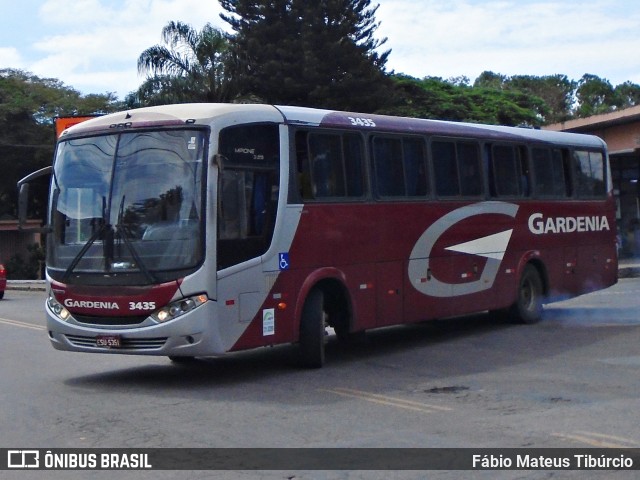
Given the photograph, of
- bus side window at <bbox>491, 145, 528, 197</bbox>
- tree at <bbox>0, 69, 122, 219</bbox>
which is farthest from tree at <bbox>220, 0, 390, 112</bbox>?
bus side window at <bbox>491, 145, 528, 197</bbox>

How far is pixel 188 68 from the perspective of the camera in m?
39.8

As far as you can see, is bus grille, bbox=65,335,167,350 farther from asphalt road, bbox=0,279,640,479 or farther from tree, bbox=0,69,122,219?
tree, bbox=0,69,122,219

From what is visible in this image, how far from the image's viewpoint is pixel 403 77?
5541 centimetres

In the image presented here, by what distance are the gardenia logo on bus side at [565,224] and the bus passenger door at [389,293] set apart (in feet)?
13.5

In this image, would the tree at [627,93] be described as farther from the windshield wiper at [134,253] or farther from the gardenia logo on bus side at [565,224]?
the windshield wiper at [134,253]

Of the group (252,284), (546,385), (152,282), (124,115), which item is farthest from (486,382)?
(124,115)

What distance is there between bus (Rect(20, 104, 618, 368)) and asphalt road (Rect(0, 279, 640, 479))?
1.90 ft

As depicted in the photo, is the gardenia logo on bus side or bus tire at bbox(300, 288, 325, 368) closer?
bus tire at bbox(300, 288, 325, 368)

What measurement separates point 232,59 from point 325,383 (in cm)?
3050

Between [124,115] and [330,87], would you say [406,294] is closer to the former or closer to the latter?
[124,115]

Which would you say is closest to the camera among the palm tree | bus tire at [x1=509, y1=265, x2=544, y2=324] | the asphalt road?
the asphalt road

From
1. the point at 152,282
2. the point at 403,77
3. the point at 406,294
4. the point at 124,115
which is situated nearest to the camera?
the point at 152,282

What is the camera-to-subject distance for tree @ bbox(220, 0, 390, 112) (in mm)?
39938

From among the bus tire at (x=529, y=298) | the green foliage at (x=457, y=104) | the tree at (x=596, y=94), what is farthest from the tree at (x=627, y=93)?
the bus tire at (x=529, y=298)
